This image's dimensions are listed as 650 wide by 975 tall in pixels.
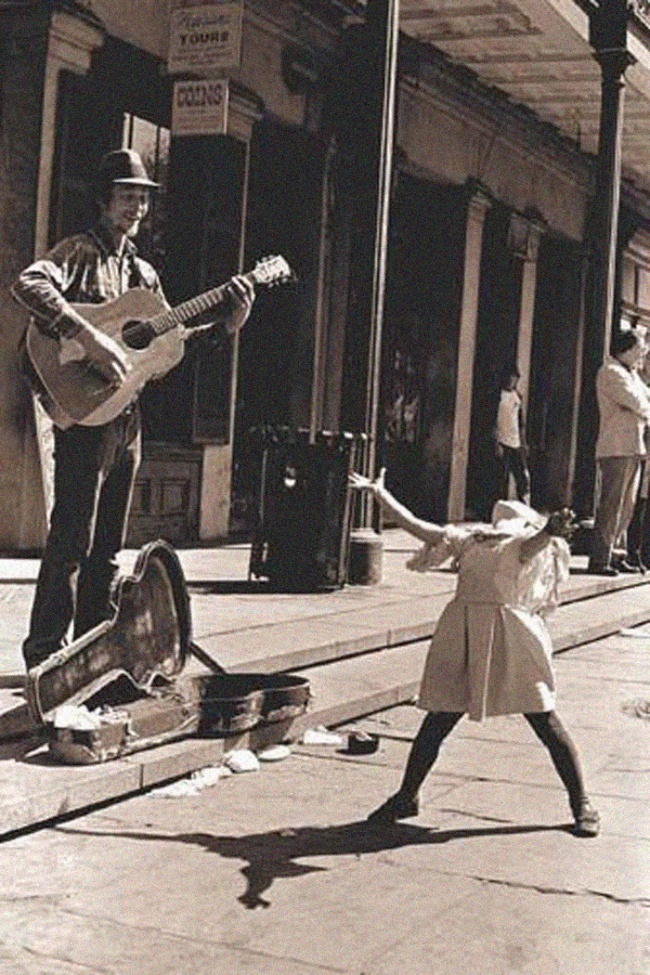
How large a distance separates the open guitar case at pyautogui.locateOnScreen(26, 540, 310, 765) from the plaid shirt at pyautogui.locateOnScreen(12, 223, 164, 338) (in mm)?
1009

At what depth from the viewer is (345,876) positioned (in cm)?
451

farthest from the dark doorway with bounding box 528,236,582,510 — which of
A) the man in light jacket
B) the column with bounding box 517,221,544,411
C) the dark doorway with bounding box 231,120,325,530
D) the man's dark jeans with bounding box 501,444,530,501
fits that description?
the man in light jacket

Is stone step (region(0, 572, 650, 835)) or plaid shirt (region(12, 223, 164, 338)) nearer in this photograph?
stone step (region(0, 572, 650, 835))

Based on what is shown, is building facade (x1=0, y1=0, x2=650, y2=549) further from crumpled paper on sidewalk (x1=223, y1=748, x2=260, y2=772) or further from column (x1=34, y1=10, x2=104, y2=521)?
crumpled paper on sidewalk (x1=223, y1=748, x2=260, y2=772)

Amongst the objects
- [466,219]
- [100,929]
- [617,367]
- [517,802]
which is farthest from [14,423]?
[466,219]

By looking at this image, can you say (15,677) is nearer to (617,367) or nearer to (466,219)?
(617,367)

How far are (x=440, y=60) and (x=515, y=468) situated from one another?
493 cm

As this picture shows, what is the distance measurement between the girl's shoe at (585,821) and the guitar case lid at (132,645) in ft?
5.90

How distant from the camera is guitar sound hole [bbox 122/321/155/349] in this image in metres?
6.14

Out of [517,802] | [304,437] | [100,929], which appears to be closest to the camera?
[100,929]

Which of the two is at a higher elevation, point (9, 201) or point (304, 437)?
point (9, 201)

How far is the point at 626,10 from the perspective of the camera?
48.5ft

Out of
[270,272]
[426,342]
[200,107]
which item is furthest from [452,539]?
[426,342]

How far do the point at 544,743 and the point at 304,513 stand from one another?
206 inches
